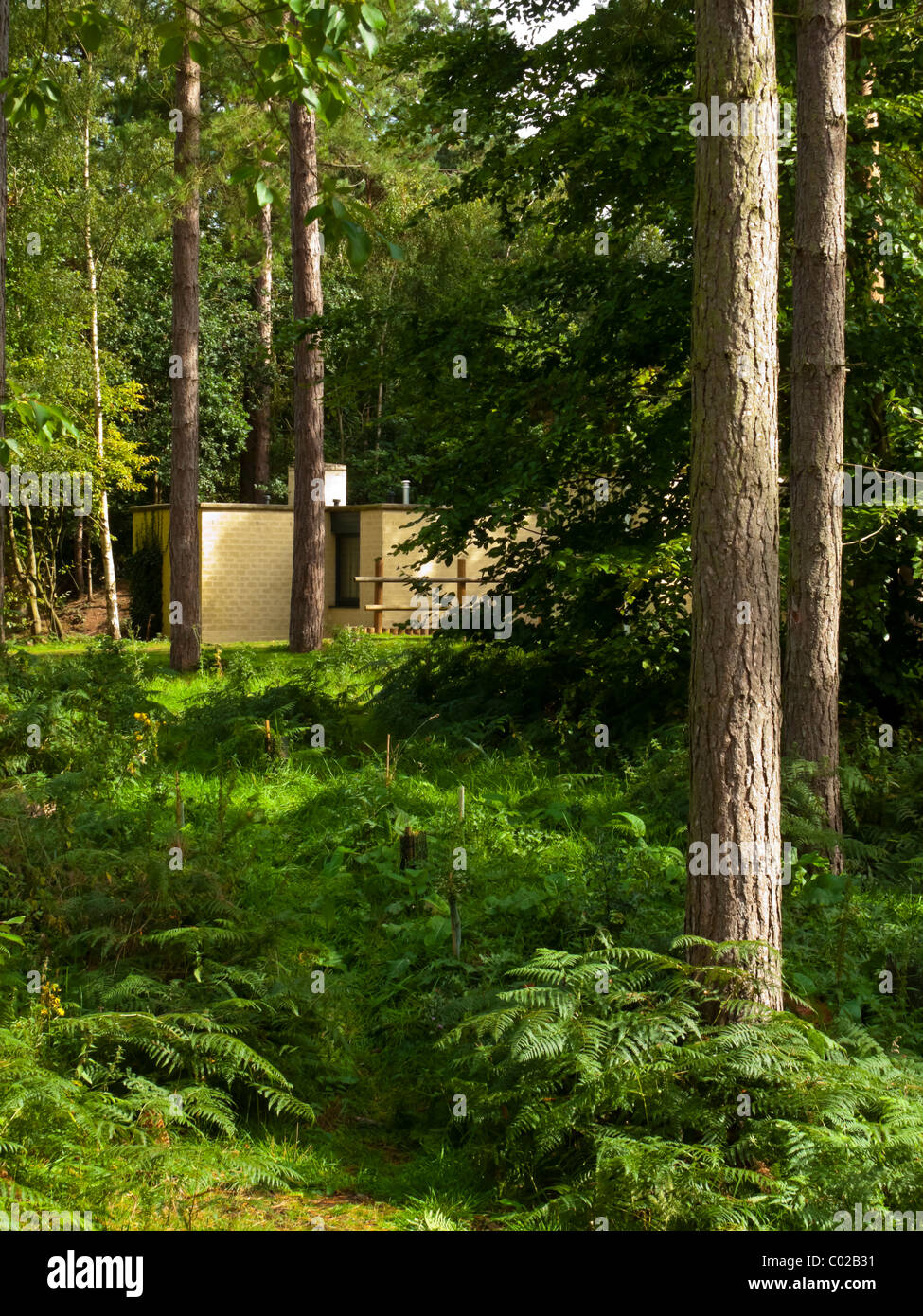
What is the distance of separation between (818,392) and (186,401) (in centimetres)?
1230

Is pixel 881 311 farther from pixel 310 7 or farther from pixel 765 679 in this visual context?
pixel 310 7

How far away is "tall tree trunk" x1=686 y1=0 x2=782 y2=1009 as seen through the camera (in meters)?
5.21

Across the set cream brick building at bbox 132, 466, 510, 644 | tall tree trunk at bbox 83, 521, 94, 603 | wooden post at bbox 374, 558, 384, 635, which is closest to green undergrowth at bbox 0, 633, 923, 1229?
wooden post at bbox 374, 558, 384, 635

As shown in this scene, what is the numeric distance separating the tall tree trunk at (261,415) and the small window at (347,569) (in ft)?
27.5

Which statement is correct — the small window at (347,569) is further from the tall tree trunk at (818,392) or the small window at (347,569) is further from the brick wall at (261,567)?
the tall tree trunk at (818,392)

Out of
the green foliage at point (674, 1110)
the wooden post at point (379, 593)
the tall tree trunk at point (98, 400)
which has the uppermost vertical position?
the tall tree trunk at point (98, 400)

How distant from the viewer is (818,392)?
8219mm

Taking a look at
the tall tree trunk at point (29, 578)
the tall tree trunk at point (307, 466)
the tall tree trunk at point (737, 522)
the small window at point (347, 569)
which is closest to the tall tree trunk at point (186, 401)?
the tall tree trunk at point (307, 466)

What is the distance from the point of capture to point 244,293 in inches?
1443

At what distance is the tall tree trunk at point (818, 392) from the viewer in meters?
8.13

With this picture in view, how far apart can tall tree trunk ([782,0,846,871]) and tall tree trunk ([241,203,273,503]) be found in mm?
28072

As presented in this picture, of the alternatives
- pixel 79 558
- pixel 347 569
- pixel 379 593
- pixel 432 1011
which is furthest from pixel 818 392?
pixel 79 558
